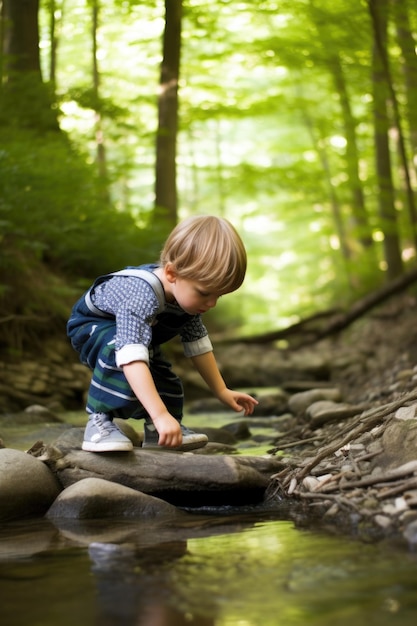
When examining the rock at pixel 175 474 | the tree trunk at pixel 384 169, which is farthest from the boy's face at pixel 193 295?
the tree trunk at pixel 384 169

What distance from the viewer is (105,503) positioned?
2.74 metres

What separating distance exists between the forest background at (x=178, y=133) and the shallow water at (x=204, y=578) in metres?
3.70

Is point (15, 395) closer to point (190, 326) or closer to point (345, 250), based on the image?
point (190, 326)

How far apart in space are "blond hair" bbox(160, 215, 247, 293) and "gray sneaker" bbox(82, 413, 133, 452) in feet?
2.31

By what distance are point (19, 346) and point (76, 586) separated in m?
5.24

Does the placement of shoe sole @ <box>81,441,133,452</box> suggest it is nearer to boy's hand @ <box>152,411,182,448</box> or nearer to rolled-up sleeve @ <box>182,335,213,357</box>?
boy's hand @ <box>152,411,182,448</box>

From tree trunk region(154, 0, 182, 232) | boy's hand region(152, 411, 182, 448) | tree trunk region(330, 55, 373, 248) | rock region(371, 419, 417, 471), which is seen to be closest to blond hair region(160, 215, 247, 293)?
boy's hand region(152, 411, 182, 448)

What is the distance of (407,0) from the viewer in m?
8.71

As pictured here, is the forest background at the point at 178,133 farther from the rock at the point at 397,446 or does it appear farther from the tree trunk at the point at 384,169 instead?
the rock at the point at 397,446

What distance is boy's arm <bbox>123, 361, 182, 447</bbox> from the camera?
270 cm

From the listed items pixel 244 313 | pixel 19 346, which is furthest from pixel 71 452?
pixel 244 313

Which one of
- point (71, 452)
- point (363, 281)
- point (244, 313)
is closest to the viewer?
point (71, 452)

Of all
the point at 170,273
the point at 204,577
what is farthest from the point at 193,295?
the point at 204,577

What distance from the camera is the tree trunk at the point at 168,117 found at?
9.87 metres
